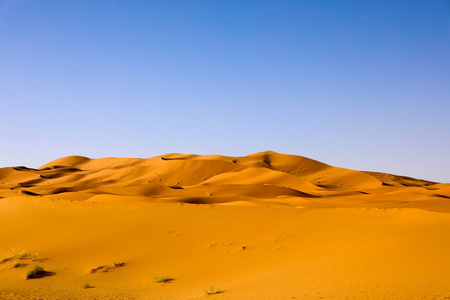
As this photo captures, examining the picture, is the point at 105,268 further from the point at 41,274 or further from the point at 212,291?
the point at 212,291

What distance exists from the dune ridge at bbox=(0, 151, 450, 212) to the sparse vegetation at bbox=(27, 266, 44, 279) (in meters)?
13.2

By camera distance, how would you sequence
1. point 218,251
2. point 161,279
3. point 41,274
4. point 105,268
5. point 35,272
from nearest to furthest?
point 161,279, point 35,272, point 41,274, point 105,268, point 218,251

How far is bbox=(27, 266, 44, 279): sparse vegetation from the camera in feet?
36.4

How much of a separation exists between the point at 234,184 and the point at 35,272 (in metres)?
30.0

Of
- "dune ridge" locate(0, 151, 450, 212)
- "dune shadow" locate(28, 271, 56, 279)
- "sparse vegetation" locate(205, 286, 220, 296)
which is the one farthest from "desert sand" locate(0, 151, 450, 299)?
"dune ridge" locate(0, 151, 450, 212)

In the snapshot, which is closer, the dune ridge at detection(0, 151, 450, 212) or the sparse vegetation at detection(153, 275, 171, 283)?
the sparse vegetation at detection(153, 275, 171, 283)

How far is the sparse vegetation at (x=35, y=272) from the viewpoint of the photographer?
11085mm

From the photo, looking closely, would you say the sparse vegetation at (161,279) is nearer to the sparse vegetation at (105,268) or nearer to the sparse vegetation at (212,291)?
the sparse vegetation at (212,291)

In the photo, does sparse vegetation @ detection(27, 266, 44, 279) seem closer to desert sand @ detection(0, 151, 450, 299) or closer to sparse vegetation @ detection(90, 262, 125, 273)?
desert sand @ detection(0, 151, 450, 299)

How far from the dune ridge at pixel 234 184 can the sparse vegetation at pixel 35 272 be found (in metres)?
13.2

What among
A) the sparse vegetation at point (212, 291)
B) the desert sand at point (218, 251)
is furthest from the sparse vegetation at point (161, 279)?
the sparse vegetation at point (212, 291)

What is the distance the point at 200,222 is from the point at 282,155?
208 feet

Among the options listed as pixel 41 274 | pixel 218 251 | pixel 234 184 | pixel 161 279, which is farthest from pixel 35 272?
pixel 234 184

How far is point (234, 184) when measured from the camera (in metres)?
40.7
